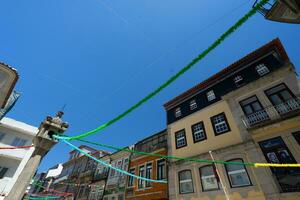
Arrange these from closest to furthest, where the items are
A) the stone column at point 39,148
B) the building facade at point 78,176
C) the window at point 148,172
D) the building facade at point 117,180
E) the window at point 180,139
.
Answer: the stone column at point 39,148 → the window at point 180,139 → the window at point 148,172 → the building facade at point 117,180 → the building facade at point 78,176

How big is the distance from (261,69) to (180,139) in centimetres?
893

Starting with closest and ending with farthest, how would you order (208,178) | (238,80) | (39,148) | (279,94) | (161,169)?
(39,148), (279,94), (208,178), (238,80), (161,169)

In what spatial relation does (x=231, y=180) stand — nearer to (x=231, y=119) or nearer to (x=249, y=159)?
(x=249, y=159)

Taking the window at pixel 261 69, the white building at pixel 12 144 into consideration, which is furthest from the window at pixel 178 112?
the white building at pixel 12 144

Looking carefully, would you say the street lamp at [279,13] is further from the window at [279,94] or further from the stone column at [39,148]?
the stone column at [39,148]

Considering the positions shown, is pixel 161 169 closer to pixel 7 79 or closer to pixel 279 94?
pixel 279 94

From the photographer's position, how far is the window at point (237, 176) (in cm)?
983

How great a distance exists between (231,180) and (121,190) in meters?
12.2

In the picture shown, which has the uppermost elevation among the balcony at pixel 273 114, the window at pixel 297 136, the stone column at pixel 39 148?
the balcony at pixel 273 114

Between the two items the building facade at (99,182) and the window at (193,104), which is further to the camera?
the building facade at (99,182)

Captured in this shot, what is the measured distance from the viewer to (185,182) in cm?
1264

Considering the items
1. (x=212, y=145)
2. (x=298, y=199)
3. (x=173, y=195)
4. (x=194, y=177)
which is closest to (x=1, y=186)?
(x=173, y=195)

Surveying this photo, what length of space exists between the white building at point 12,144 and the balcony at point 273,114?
64.4 ft

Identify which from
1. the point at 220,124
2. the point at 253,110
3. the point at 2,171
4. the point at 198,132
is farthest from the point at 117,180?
the point at 253,110
